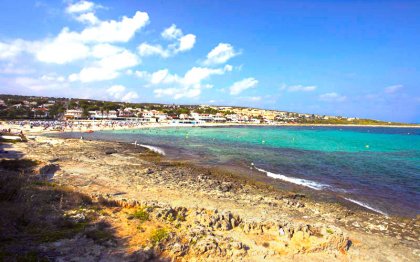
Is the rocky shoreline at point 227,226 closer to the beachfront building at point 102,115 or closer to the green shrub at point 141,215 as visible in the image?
the green shrub at point 141,215

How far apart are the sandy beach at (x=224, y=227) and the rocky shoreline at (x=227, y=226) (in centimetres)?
3

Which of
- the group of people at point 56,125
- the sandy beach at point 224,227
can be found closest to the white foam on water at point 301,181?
the sandy beach at point 224,227

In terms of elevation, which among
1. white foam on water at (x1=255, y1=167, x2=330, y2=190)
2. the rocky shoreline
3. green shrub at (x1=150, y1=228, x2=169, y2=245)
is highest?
green shrub at (x1=150, y1=228, x2=169, y2=245)

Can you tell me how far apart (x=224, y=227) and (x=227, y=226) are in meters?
0.18

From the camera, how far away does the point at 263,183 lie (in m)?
23.6

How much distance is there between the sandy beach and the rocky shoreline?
0.11ft

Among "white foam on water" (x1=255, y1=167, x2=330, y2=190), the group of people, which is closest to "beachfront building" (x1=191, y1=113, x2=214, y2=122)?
the group of people

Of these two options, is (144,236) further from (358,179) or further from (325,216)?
(358,179)

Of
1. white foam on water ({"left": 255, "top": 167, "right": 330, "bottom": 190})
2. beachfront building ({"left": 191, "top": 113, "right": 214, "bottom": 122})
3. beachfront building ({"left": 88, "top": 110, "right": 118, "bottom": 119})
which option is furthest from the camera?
beachfront building ({"left": 191, "top": 113, "right": 214, "bottom": 122})

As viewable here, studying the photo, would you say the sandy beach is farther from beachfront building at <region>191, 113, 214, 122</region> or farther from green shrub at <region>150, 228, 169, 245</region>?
beachfront building at <region>191, 113, 214, 122</region>

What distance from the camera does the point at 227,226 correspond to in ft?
38.5

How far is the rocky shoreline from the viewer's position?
949 centimetres

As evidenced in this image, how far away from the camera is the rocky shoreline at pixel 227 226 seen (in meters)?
9.49

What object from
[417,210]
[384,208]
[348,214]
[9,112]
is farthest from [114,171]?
[9,112]
